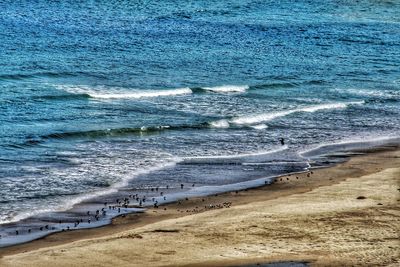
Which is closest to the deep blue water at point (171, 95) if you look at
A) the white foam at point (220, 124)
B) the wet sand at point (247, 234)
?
the white foam at point (220, 124)

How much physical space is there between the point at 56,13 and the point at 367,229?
4660cm

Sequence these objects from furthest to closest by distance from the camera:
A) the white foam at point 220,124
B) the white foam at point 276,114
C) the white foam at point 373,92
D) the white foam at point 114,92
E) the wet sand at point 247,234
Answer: the white foam at point 373,92, the white foam at point 114,92, the white foam at point 276,114, the white foam at point 220,124, the wet sand at point 247,234

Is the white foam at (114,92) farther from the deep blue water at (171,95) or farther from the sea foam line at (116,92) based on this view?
the deep blue water at (171,95)

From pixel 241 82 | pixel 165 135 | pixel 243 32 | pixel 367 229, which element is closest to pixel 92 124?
pixel 165 135

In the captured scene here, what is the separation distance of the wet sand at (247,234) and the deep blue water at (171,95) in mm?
2197

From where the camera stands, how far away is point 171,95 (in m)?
47.2

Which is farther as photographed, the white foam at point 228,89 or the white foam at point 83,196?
the white foam at point 228,89

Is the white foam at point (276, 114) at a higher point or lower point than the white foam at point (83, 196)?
higher

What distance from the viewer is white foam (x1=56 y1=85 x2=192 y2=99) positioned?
151ft

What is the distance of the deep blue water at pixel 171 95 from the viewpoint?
34.0 meters

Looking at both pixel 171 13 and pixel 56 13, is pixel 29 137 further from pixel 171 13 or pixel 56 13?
pixel 171 13

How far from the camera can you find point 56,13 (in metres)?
69.1

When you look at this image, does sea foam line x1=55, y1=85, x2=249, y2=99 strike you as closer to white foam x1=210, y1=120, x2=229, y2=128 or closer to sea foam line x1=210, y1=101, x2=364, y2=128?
sea foam line x1=210, y1=101, x2=364, y2=128

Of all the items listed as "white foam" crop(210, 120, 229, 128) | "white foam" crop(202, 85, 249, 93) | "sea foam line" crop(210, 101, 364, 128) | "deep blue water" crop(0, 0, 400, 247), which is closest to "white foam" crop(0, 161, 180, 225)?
"deep blue water" crop(0, 0, 400, 247)
